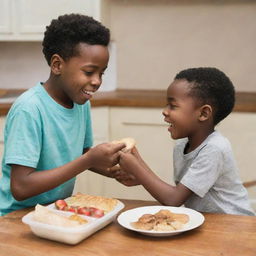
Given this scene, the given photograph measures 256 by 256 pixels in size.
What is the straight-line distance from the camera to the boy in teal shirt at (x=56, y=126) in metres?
A: 1.36

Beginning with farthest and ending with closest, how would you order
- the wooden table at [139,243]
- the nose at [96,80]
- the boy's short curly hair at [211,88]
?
1. the boy's short curly hair at [211,88]
2. the nose at [96,80]
3. the wooden table at [139,243]

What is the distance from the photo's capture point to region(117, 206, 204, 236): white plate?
3.77 feet

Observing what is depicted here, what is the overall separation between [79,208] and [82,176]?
1.70 meters

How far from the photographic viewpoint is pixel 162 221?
121 cm

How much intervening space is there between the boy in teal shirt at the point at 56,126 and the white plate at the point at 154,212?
0.50 feet

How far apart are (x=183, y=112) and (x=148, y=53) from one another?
76.8 inches

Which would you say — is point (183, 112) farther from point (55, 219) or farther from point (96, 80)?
point (55, 219)

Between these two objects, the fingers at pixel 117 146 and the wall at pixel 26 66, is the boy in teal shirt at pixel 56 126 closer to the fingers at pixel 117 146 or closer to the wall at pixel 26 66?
the fingers at pixel 117 146

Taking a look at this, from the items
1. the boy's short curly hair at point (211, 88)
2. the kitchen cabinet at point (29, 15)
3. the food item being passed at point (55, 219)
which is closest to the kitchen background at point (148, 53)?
the kitchen cabinet at point (29, 15)

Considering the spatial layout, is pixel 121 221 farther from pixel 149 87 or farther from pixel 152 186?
pixel 149 87

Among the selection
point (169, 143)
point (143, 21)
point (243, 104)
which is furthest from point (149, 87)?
point (243, 104)

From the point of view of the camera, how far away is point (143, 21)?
3.45 m

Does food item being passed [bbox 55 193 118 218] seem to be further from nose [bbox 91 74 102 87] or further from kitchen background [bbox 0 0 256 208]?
kitchen background [bbox 0 0 256 208]

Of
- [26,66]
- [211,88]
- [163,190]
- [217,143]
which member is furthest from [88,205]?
[26,66]
